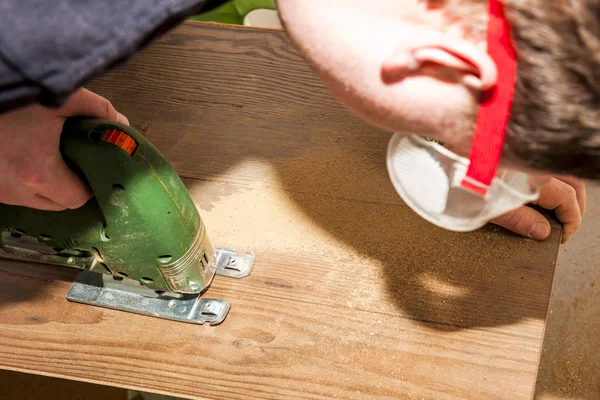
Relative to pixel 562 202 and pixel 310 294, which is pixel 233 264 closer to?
pixel 310 294

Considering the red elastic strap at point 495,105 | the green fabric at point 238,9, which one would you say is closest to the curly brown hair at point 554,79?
the red elastic strap at point 495,105

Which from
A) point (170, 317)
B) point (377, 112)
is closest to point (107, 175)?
point (170, 317)

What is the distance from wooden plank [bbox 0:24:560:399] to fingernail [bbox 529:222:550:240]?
0.07 ft

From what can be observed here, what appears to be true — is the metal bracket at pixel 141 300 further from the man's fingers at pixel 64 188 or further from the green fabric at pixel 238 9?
the green fabric at pixel 238 9

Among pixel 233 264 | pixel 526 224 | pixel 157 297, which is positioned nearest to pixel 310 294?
pixel 233 264

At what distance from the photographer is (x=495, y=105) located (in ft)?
1.71

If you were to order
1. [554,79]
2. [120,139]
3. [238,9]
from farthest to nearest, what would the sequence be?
1. [238,9]
2. [120,139]
3. [554,79]

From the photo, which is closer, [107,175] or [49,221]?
[107,175]

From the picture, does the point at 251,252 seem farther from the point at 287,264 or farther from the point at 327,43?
the point at 327,43

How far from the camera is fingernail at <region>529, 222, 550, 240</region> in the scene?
3.09 feet

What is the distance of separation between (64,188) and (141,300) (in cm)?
25

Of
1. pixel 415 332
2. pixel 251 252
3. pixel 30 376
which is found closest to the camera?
pixel 415 332

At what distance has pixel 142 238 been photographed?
82cm

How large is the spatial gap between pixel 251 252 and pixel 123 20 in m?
0.52
